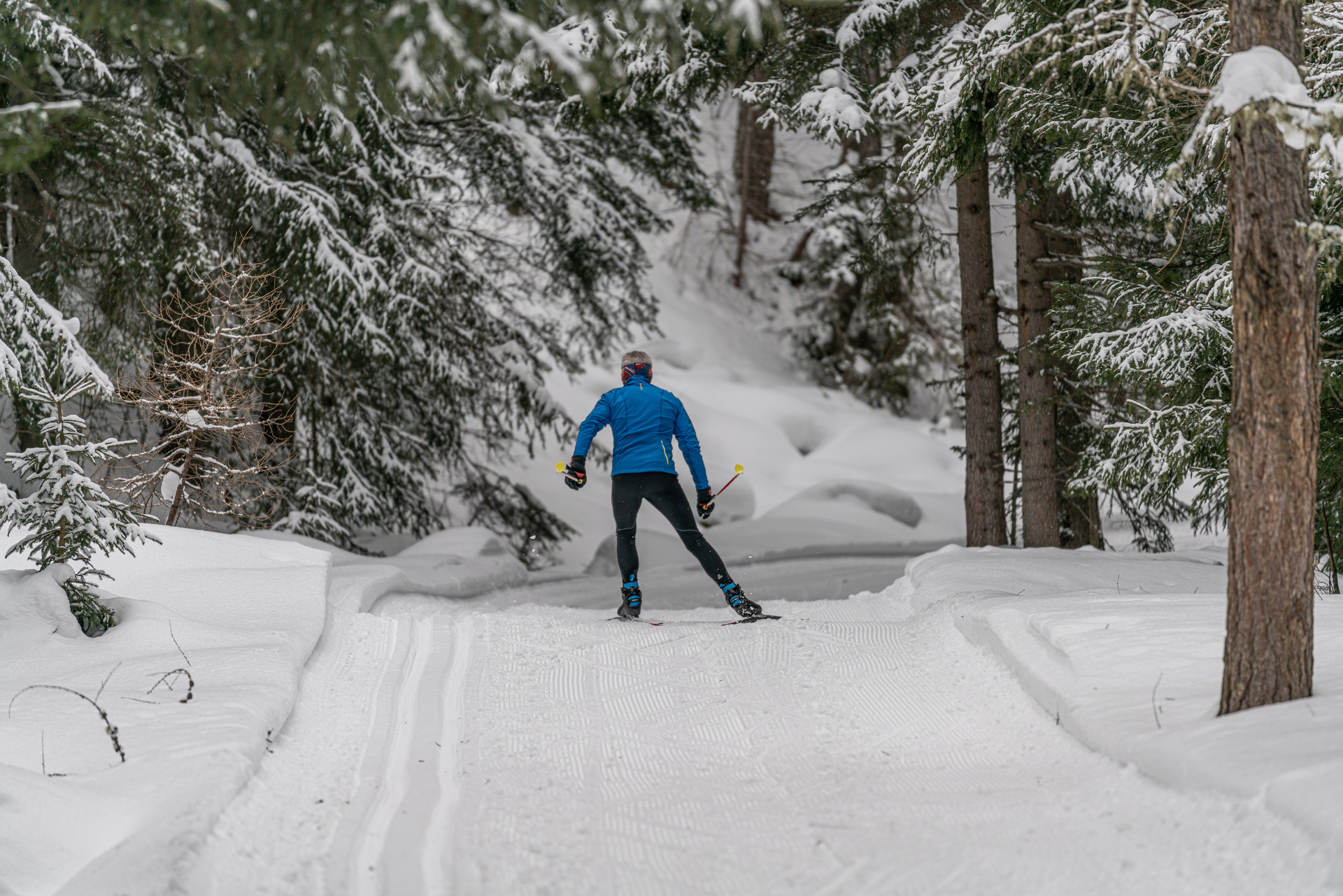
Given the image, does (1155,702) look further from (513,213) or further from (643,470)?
(513,213)

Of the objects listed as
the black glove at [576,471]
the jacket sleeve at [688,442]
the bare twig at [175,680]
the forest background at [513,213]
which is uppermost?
the forest background at [513,213]

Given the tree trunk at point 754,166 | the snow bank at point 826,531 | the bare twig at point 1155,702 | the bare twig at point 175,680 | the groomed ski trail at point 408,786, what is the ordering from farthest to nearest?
the tree trunk at point 754,166
the snow bank at point 826,531
the bare twig at point 175,680
the bare twig at point 1155,702
the groomed ski trail at point 408,786

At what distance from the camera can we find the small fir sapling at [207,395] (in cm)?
833

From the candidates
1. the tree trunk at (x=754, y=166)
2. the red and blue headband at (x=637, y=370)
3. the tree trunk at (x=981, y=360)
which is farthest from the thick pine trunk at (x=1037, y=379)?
the tree trunk at (x=754, y=166)

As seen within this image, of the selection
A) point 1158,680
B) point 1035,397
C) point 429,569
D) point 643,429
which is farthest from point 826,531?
point 1158,680

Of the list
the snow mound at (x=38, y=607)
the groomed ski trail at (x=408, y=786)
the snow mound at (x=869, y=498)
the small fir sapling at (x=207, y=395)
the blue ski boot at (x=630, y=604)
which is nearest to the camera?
the groomed ski trail at (x=408, y=786)

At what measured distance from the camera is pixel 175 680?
446cm

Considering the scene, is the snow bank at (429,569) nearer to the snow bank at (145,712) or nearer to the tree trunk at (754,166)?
the snow bank at (145,712)

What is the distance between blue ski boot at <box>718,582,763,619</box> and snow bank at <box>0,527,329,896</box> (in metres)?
2.54

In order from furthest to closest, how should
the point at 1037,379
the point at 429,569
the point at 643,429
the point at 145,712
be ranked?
the point at 1037,379 < the point at 429,569 < the point at 643,429 < the point at 145,712

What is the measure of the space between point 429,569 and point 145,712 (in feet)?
15.9

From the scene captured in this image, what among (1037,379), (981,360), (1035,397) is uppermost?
(981,360)

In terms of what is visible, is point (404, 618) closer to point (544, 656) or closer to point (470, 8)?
point (544, 656)

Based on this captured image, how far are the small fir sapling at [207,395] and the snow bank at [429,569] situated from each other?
72cm
